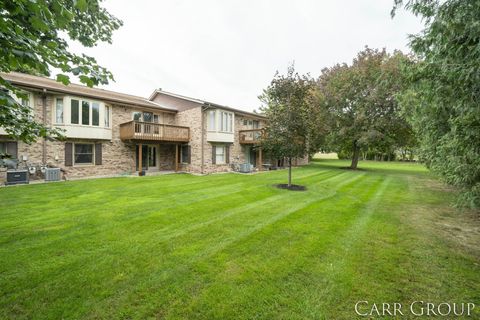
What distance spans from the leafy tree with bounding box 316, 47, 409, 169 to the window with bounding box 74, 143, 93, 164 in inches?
842

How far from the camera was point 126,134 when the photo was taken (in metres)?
14.6

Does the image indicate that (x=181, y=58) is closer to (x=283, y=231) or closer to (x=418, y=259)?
(x=283, y=231)

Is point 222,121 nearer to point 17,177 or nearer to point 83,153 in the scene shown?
point 83,153

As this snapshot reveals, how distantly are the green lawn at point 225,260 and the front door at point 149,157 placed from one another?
1006 cm

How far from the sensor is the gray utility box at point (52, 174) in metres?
11.7

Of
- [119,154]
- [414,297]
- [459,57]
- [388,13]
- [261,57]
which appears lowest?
[414,297]

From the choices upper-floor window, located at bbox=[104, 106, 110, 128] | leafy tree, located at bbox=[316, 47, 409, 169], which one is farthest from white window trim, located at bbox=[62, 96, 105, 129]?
leafy tree, located at bbox=[316, 47, 409, 169]

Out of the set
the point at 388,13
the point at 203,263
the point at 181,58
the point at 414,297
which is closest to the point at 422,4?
the point at 388,13

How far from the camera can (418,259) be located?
12.4 ft

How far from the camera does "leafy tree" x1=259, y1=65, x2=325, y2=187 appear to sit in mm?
9719

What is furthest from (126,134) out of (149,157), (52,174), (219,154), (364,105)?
(364,105)

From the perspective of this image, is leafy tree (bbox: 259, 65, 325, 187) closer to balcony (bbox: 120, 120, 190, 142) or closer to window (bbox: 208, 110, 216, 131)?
window (bbox: 208, 110, 216, 131)

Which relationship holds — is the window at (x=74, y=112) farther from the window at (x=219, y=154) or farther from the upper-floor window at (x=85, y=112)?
the window at (x=219, y=154)

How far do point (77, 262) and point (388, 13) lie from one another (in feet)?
24.8
